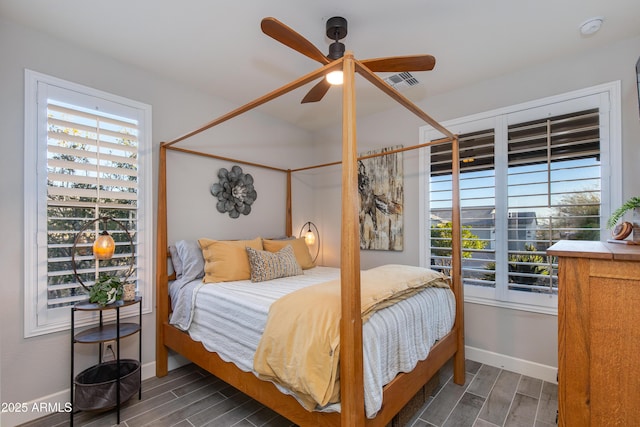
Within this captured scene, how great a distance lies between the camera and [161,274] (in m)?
2.55

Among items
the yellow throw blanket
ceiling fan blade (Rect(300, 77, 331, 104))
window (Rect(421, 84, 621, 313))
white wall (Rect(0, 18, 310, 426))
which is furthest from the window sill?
white wall (Rect(0, 18, 310, 426))

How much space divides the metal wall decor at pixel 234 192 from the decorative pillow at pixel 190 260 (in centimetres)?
58

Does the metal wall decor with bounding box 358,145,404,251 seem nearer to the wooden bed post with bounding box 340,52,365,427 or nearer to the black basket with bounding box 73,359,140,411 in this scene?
the wooden bed post with bounding box 340,52,365,427

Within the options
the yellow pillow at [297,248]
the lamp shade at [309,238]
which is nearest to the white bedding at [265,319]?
the yellow pillow at [297,248]

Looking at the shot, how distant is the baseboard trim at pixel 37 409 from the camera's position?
6.30 feet

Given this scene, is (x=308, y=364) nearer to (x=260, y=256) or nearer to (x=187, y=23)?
(x=260, y=256)

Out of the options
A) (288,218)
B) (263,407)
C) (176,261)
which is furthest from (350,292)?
(288,218)

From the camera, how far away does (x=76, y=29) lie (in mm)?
2080

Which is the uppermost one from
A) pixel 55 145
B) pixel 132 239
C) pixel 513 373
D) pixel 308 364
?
pixel 55 145

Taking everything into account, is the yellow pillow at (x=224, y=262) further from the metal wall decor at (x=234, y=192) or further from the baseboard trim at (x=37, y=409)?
the baseboard trim at (x=37, y=409)

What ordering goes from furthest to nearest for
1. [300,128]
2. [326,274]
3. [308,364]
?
[300,128] → [326,274] → [308,364]

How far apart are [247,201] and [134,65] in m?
1.62

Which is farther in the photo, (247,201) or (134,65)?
(247,201)

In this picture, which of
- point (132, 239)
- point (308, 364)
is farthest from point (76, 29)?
point (308, 364)
